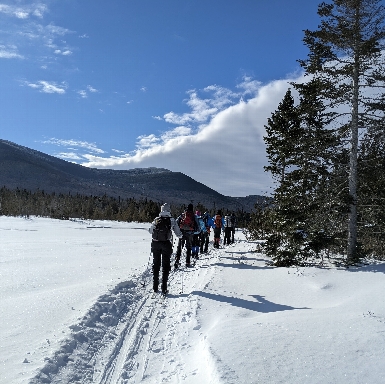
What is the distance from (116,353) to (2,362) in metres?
1.50

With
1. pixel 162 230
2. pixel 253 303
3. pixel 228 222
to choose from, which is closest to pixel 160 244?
pixel 162 230

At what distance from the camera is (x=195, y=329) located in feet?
18.8

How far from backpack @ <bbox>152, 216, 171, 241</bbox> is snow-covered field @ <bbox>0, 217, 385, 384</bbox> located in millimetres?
1474

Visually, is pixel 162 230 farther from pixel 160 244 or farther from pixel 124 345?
pixel 124 345

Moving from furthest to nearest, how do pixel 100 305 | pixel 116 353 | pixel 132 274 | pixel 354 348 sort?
pixel 132 274
pixel 100 305
pixel 116 353
pixel 354 348

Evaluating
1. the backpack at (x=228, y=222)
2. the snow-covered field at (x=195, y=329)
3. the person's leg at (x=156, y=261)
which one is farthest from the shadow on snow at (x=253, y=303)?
the backpack at (x=228, y=222)

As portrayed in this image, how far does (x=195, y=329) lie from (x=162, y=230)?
333 cm

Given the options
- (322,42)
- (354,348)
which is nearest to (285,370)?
(354,348)

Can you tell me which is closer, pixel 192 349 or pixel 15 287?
pixel 192 349

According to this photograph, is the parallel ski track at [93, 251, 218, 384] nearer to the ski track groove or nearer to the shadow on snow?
the ski track groove

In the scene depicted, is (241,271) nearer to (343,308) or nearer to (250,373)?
(343,308)

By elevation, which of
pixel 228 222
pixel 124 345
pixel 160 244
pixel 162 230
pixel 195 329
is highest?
pixel 228 222

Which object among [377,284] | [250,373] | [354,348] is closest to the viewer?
[250,373]

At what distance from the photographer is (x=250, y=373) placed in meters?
3.72
